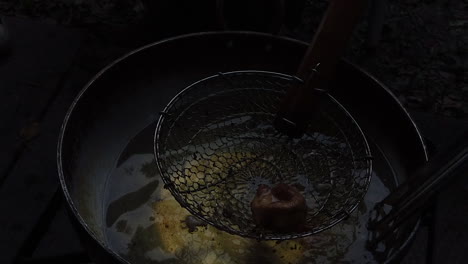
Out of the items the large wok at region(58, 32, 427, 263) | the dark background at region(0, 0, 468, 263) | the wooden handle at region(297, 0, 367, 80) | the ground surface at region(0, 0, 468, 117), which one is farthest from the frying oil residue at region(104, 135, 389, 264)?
the ground surface at region(0, 0, 468, 117)

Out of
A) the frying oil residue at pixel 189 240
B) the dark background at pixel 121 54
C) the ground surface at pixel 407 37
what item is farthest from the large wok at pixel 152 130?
the ground surface at pixel 407 37

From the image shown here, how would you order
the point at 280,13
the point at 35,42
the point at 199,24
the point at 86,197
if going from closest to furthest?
the point at 86,197, the point at 280,13, the point at 199,24, the point at 35,42

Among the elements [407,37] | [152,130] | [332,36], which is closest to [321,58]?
[332,36]

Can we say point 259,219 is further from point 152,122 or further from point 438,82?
point 438,82

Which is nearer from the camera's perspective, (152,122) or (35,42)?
(152,122)

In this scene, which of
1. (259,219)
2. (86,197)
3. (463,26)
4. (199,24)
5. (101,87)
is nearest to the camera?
(259,219)

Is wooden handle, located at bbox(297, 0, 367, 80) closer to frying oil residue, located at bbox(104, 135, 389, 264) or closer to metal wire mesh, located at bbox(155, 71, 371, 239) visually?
metal wire mesh, located at bbox(155, 71, 371, 239)

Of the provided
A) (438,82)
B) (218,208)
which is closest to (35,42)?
(218,208)
